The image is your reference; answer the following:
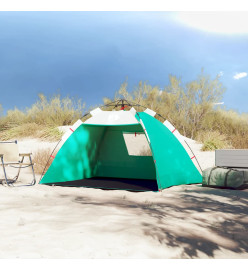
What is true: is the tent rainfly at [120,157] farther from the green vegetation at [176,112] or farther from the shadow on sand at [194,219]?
the green vegetation at [176,112]

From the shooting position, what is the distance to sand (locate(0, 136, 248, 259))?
2.68m

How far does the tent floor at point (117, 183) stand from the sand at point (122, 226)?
83 cm

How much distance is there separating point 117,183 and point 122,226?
11.2ft

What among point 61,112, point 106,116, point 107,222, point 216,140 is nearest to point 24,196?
point 107,222

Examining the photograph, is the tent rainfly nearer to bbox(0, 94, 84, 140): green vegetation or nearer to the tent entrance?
the tent entrance

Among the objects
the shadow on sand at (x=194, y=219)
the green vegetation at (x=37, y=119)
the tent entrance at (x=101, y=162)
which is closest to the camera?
the shadow on sand at (x=194, y=219)

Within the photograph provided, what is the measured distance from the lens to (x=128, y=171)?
7.48m

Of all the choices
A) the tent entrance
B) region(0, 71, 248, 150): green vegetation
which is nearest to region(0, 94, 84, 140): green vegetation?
region(0, 71, 248, 150): green vegetation

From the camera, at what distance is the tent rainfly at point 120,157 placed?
615 centimetres

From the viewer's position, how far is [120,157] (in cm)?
758

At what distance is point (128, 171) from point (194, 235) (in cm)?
436

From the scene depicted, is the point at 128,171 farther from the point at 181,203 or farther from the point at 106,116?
the point at 181,203

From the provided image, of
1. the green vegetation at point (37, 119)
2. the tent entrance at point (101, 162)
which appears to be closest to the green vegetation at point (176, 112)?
the green vegetation at point (37, 119)

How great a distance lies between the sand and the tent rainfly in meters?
1.05
